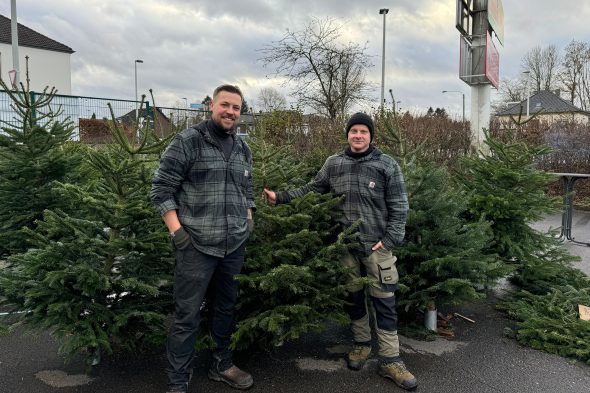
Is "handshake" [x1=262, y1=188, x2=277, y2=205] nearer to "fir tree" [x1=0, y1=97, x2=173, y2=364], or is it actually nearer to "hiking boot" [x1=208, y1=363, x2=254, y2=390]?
"fir tree" [x1=0, y1=97, x2=173, y2=364]

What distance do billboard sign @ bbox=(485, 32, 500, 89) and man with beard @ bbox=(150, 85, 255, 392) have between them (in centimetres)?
697

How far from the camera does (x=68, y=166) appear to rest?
4602 millimetres

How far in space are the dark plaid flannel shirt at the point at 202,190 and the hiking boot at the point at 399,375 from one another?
151cm

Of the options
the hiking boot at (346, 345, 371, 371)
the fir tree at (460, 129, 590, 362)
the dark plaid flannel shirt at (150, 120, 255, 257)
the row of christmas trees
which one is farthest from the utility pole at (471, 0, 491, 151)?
the dark plaid flannel shirt at (150, 120, 255, 257)

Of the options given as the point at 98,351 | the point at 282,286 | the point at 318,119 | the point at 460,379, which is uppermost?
the point at 318,119

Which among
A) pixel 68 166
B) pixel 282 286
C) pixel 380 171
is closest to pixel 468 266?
pixel 380 171

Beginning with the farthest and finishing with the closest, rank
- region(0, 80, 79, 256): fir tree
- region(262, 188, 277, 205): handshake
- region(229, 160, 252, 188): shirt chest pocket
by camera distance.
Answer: region(0, 80, 79, 256): fir tree, region(262, 188, 277, 205): handshake, region(229, 160, 252, 188): shirt chest pocket

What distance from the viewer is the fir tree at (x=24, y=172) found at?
14.0 ft

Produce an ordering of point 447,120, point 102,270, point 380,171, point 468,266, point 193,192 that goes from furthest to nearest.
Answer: point 447,120, point 468,266, point 380,171, point 102,270, point 193,192

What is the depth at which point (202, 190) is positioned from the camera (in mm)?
3016

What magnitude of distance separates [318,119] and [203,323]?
9.59 m

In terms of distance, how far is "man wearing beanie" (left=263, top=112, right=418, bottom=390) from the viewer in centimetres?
352

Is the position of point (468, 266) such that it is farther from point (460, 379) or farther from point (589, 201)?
point (589, 201)

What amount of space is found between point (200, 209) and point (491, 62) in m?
7.96
